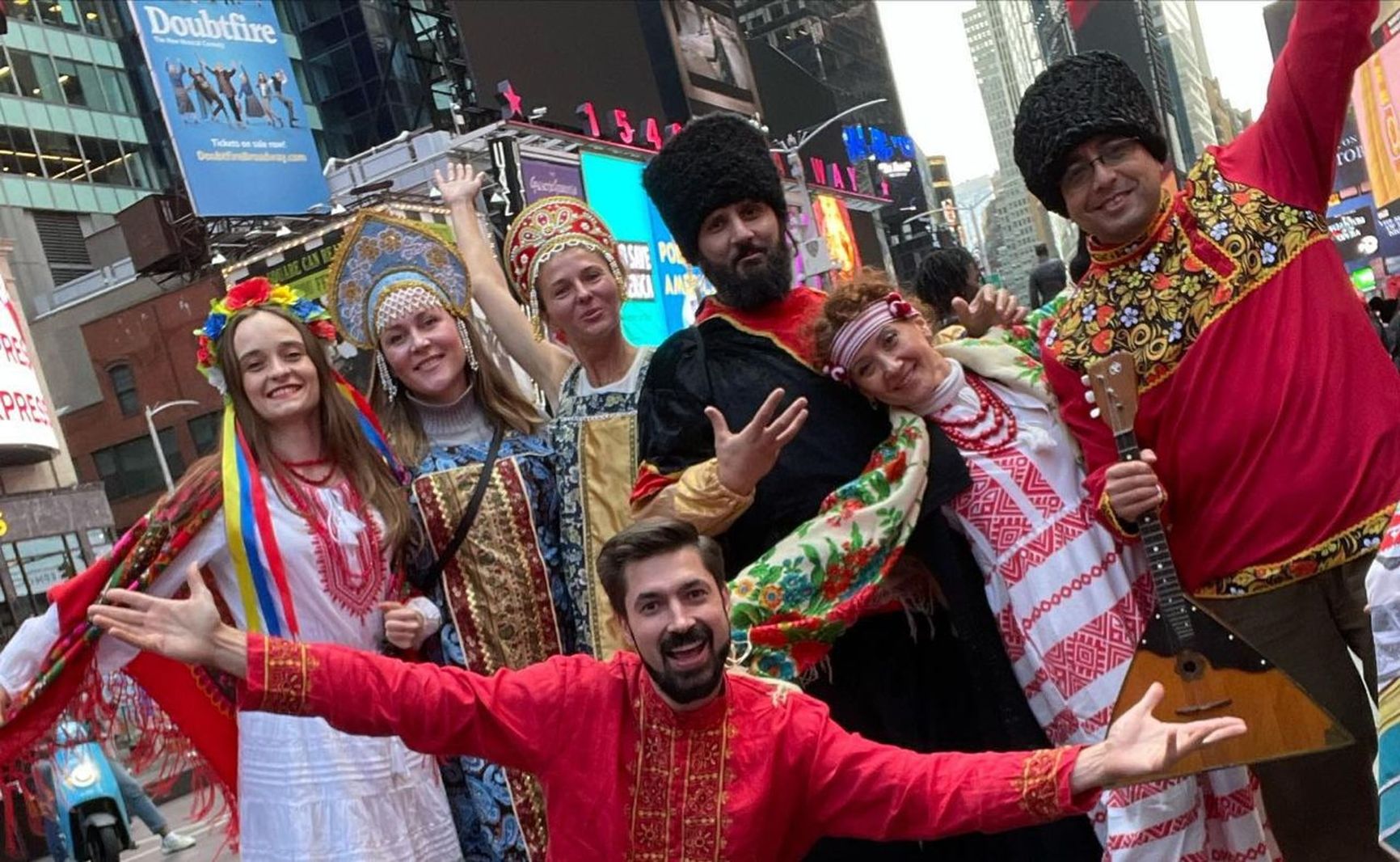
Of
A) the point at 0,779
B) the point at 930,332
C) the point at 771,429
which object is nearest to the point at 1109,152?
the point at 930,332

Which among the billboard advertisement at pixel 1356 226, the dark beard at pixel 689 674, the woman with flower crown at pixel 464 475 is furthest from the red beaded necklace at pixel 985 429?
the billboard advertisement at pixel 1356 226

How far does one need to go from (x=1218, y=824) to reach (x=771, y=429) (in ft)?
4.26

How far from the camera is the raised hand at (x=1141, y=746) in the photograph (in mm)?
2244

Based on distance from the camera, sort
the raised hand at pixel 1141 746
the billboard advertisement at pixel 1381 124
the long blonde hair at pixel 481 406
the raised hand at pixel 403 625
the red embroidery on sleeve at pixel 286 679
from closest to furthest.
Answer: the raised hand at pixel 1141 746
the red embroidery on sleeve at pixel 286 679
the raised hand at pixel 403 625
the long blonde hair at pixel 481 406
the billboard advertisement at pixel 1381 124

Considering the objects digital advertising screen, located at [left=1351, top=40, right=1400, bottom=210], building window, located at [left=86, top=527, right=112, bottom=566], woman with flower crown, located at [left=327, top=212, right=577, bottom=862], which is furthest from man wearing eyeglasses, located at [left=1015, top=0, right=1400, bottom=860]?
building window, located at [left=86, top=527, right=112, bottom=566]

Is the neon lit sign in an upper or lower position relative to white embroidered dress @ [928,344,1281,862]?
upper

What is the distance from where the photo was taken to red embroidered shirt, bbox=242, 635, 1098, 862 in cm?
253

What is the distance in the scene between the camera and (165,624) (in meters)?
2.54

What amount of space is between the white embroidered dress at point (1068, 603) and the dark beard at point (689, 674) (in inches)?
33.6

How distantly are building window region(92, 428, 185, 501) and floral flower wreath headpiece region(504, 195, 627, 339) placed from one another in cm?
3600

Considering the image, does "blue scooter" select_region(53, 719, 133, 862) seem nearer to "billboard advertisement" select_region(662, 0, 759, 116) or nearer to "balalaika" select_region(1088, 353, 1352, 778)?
"balalaika" select_region(1088, 353, 1352, 778)

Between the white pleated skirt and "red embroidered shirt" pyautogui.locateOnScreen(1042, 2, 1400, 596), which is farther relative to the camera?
the white pleated skirt

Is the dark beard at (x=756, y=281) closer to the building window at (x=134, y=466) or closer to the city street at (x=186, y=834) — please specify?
the city street at (x=186, y=834)

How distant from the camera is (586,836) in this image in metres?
2.74
